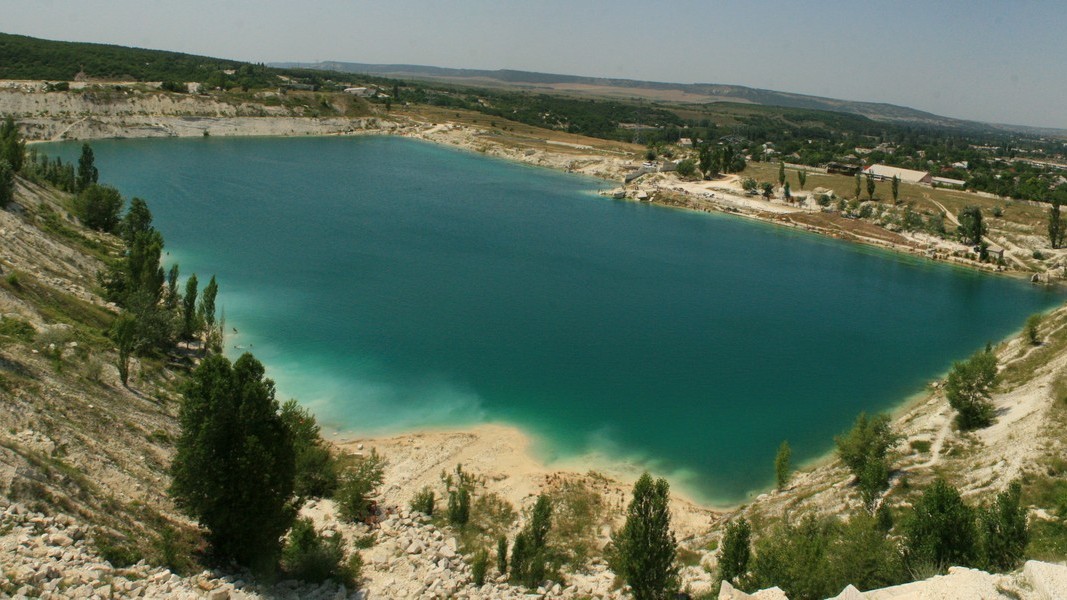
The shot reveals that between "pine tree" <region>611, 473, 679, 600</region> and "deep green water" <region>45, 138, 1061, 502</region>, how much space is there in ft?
28.7

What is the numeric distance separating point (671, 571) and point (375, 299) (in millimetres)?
29337

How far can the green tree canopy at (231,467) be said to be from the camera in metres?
14.4

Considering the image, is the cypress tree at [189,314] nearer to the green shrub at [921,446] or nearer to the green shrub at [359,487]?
the green shrub at [359,487]

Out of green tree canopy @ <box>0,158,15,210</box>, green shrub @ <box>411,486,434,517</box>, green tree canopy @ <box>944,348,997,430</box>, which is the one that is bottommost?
green shrub @ <box>411,486,434,517</box>

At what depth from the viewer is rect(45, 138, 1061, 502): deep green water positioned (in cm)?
2838

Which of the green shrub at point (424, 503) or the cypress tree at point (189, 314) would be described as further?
the cypress tree at point (189, 314)

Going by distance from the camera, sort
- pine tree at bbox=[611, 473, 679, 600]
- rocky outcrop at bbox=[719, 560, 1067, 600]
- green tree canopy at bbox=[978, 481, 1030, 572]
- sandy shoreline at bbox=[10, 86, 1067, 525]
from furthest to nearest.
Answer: sandy shoreline at bbox=[10, 86, 1067, 525]
pine tree at bbox=[611, 473, 679, 600]
green tree canopy at bbox=[978, 481, 1030, 572]
rocky outcrop at bbox=[719, 560, 1067, 600]

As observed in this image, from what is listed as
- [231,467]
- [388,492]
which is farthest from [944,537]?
[231,467]

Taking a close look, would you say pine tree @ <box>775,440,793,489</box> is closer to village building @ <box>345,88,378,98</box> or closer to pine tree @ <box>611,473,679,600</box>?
pine tree @ <box>611,473,679,600</box>

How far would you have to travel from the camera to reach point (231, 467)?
575 inches

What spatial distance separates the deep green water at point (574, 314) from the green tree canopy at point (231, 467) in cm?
1097

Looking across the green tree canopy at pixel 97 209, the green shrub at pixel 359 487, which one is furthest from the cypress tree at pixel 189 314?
the green tree canopy at pixel 97 209

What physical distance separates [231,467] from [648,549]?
30.6 feet

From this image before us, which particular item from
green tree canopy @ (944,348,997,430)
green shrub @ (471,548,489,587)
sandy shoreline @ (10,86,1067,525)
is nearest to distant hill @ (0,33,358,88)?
sandy shoreline @ (10,86,1067,525)
